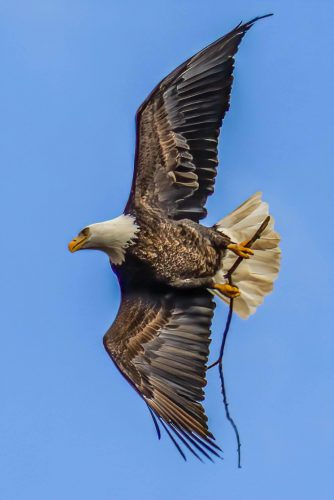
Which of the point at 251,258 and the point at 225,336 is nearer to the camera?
the point at 225,336

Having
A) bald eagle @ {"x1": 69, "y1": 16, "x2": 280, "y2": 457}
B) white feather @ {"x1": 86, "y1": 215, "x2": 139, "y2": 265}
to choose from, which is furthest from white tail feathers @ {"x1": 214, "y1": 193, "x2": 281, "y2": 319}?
white feather @ {"x1": 86, "y1": 215, "x2": 139, "y2": 265}

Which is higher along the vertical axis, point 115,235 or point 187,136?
point 187,136

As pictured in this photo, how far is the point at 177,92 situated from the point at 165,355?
6.73ft

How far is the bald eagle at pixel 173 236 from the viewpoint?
12.1m

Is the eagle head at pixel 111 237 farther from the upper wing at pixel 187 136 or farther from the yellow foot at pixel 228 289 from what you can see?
the yellow foot at pixel 228 289

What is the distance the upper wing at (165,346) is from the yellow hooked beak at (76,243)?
0.54m

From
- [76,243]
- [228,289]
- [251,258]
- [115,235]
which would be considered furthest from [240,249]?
[76,243]

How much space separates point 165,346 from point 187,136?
1.66m

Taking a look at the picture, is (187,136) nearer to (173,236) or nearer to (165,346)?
(173,236)

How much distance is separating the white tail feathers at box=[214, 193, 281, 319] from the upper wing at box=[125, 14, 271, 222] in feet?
1.20

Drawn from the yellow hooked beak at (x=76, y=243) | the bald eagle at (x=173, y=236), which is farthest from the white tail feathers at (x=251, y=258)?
the yellow hooked beak at (x=76, y=243)

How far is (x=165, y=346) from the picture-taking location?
40.1 ft

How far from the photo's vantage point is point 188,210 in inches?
486

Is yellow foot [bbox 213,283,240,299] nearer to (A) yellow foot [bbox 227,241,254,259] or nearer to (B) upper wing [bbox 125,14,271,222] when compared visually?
(A) yellow foot [bbox 227,241,254,259]
